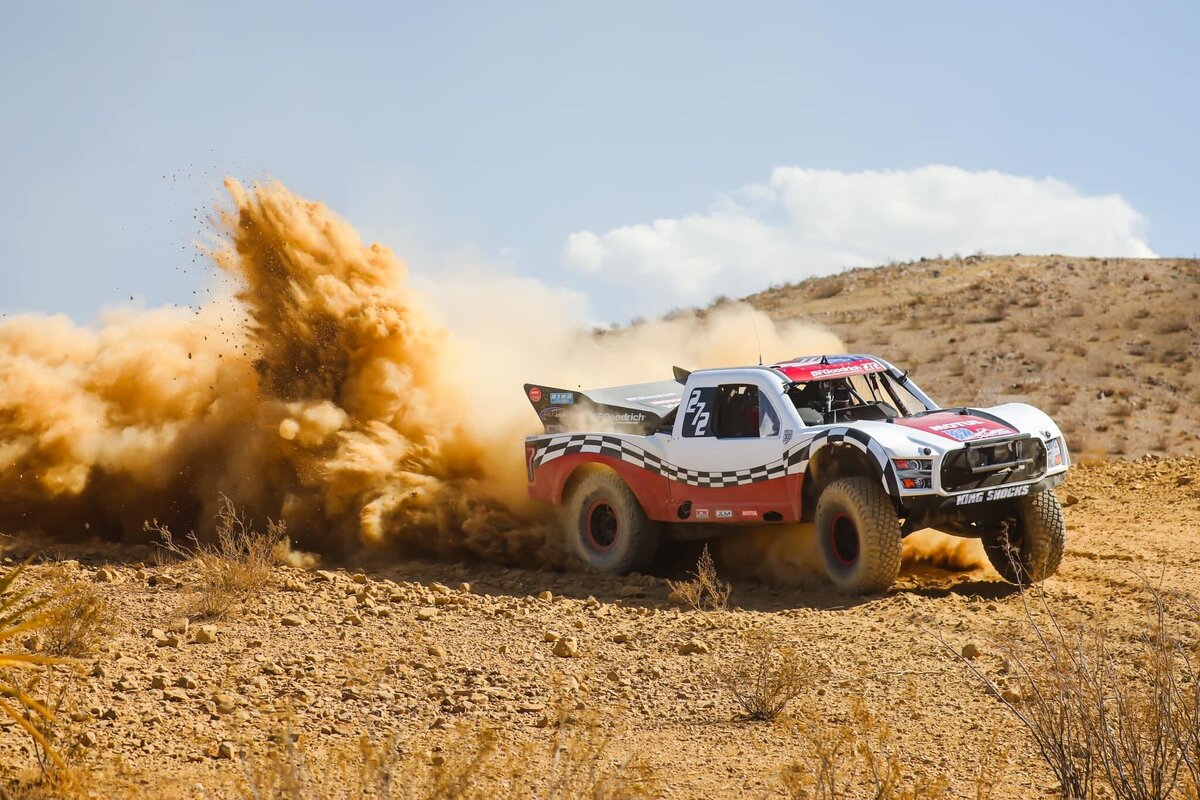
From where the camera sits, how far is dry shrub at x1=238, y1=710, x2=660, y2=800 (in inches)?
236

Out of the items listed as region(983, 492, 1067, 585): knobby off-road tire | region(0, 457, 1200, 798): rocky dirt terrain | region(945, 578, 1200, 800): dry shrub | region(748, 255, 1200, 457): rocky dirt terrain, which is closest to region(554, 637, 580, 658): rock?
region(0, 457, 1200, 798): rocky dirt terrain

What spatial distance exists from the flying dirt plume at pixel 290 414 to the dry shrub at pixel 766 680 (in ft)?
16.6

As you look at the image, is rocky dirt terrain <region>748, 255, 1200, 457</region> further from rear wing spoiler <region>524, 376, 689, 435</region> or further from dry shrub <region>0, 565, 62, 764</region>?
dry shrub <region>0, 565, 62, 764</region>

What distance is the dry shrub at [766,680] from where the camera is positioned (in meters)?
7.57

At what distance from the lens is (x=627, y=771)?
21.6 ft

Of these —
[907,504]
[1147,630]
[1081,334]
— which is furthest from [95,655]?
[1081,334]

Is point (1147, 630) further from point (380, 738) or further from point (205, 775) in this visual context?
point (205, 775)

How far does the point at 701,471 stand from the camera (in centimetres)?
1148

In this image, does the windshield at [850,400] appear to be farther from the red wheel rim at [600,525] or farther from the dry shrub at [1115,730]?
the dry shrub at [1115,730]

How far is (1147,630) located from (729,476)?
359 cm

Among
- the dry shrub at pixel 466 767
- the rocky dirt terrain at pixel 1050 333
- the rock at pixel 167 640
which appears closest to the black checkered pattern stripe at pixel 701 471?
the dry shrub at pixel 466 767

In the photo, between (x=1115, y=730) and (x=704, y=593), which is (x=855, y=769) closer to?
(x=1115, y=730)

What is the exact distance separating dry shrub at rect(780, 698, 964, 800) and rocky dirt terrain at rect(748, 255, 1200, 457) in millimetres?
18750

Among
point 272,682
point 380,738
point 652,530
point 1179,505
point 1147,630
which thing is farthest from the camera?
point 1179,505
